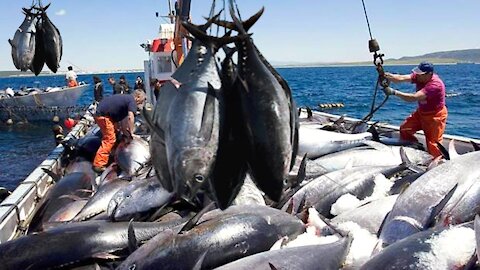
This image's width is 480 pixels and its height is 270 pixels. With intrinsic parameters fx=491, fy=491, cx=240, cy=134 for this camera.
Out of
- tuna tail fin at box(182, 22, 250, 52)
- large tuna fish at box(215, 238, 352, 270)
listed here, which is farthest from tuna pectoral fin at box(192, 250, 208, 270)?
tuna tail fin at box(182, 22, 250, 52)

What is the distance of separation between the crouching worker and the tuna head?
5.83 m

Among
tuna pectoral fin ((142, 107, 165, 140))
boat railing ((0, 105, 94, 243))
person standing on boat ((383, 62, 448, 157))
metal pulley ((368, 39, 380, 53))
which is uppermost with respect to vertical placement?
metal pulley ((368, 39, 380, 53))

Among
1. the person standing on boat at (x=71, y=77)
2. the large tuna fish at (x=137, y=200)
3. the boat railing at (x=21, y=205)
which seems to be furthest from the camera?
the person standing on boat at (x=71, y=77)

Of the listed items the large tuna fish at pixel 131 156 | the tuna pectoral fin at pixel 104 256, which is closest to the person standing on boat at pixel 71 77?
the large tuna fish at pixel 131 156

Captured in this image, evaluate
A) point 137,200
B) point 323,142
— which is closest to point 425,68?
point 323,142

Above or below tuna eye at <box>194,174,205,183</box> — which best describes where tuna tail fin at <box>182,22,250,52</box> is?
above

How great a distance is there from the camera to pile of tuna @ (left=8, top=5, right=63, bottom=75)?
602 centimetres

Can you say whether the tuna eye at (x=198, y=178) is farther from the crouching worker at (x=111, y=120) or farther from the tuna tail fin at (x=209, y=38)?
the crouching worker at (x=111, y=120)

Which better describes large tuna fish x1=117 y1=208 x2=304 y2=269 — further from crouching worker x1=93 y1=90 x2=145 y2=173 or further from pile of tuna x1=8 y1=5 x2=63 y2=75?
crouching worker x1=93 y1=90 x2=145 y2=173

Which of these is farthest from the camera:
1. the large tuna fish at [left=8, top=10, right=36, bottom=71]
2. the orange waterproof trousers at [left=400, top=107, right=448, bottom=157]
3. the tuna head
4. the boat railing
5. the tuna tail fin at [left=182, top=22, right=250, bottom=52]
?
the orange waterproof trousers at [left=400, top=107, right=448, bottom=157]

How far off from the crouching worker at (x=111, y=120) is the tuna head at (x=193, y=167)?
5.83 metres

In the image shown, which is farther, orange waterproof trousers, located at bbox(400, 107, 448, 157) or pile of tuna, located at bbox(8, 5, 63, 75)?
orange waterproof trousers, located at bbox(400, 107, 448, 157)

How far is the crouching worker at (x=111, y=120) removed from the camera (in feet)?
26.6

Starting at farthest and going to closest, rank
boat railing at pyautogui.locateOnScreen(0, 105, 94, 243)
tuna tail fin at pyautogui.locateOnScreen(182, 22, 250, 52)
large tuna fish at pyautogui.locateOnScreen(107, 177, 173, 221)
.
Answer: boat railing at pyautogui.locateOnScreen(0, 105, 94, 243)
large tuna fish at pyautogui.locateOnScreen(107, 177, 173, 221)
tuna tail fin at pyautogui.locateOnScreen(182, 22, 250, 52)
